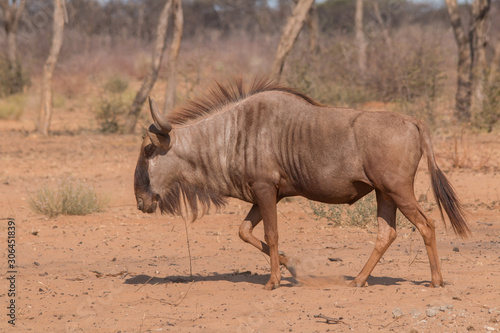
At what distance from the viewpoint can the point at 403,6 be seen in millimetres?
52000

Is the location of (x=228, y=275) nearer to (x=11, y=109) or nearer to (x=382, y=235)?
(x=382, y=235)

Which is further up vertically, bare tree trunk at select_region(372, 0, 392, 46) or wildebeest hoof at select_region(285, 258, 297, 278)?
bare tree trunk at select_region(372, 0, 392, 46)

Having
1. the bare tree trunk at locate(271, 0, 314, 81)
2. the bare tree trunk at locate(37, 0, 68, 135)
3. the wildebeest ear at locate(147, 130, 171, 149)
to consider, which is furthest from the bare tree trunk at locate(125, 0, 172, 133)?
the wildebeest ear at locate(147, 130, 171, 149)

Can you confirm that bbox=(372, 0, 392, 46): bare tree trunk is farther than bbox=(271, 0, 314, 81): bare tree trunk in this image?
Yes

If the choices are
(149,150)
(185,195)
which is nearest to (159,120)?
(149,150)

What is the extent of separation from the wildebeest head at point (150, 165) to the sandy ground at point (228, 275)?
28.2 inches

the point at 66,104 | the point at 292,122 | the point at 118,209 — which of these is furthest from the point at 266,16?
the point at 292,122

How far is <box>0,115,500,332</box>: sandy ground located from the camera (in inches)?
191

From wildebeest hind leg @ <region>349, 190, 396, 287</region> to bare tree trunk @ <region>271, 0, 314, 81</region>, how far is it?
820 cm

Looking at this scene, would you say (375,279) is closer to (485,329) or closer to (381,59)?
(485,329)

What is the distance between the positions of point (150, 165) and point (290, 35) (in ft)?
28.2

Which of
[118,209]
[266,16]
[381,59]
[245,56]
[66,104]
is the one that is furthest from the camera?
[266,16]

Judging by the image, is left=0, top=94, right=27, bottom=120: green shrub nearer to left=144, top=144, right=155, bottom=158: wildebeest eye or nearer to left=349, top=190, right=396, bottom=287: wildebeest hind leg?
left=144, top=144, right=155, bottom=158: wildebeest eye

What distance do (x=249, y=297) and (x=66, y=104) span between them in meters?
19.5
